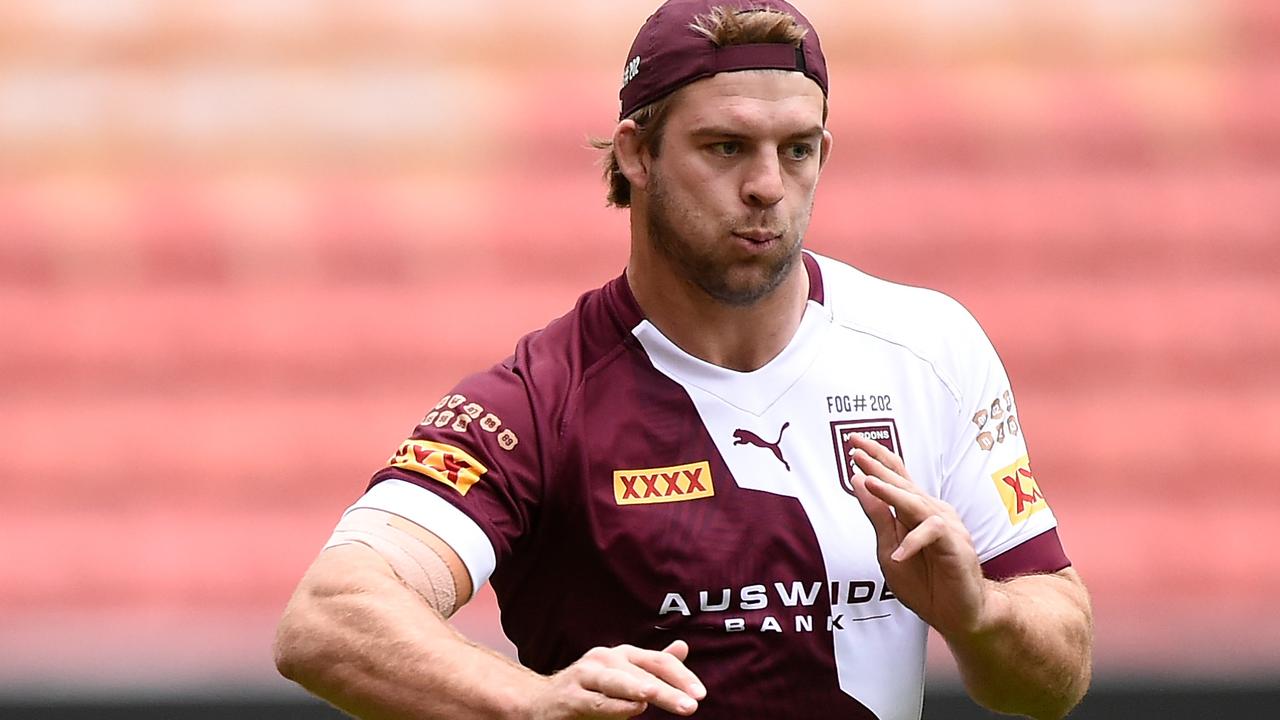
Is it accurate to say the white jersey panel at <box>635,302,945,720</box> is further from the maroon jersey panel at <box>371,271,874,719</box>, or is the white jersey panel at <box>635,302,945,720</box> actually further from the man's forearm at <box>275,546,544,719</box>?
the man's forearm at <box>275,546,544,719</box>

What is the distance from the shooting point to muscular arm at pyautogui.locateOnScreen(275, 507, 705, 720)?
2824 millimetres

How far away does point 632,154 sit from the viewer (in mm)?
3371

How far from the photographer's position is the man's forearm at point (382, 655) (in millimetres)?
2891

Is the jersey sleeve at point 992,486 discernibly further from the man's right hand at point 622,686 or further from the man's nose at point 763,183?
the man's right hand at point 622,686

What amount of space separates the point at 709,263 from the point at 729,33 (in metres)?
0.37

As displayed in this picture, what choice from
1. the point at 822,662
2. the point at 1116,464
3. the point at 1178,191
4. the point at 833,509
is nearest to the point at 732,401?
the point at 833,509

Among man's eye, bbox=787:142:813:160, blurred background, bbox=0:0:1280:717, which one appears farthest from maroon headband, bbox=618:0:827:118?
blurred background, bbox=0:0:1280:717

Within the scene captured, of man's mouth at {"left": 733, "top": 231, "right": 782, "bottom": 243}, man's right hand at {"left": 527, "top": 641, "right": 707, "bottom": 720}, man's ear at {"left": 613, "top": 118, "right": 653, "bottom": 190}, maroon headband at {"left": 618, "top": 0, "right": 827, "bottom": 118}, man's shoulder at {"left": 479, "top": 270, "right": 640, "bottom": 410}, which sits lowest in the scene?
man's right hand at {"left": 527, "top": 641, "right": 707, "bottom": 720}

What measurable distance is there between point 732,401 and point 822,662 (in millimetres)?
454

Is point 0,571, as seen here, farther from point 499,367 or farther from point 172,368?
point 499,367

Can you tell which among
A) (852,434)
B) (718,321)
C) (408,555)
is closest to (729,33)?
(718,321)

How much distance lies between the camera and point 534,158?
678cm

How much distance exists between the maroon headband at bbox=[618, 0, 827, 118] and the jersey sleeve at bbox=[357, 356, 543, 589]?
0.54 m

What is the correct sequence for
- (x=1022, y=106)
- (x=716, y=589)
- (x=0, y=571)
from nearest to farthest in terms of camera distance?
(x=716, y=589)
(x=0, y=571)
(x=1022, y=106)
